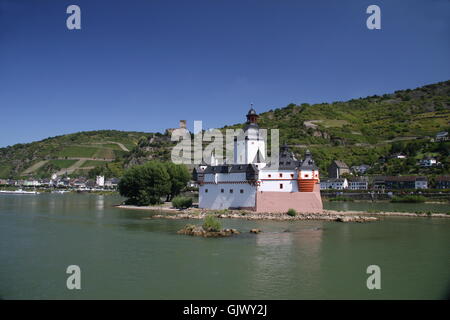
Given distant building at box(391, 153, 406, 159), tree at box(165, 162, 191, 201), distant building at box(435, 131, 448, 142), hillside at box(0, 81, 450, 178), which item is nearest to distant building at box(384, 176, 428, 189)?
hillside at box(0, 81, 450, 178)

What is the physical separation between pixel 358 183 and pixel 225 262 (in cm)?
5533

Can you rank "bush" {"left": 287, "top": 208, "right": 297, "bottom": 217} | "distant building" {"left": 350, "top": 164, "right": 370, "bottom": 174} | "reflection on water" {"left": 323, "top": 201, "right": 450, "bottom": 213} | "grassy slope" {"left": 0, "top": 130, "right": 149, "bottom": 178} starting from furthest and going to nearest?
"grassy slope" {"left": 0, "top": 130, "right": 149, "bottom": 178} → "distant building" {"left": 350, "top": 164, "right": 370, "bottom": 174} → "reflection on water" {"left": 323, "top": 201, "right": 450, "bottom": 213} → "bush" {"left": 287, "top": 208, "right": 297, "bottom": 217}

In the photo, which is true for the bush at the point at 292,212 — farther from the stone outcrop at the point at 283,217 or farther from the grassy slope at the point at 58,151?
the grassy slope at the point at 58,151

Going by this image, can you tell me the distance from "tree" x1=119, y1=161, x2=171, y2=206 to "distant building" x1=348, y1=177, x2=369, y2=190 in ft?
113

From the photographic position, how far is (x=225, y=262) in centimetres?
1631

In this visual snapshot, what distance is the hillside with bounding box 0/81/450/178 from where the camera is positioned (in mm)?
78438

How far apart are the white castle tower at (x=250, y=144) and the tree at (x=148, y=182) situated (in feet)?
35.6

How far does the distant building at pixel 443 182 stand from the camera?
5803 cm

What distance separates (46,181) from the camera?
12531cm

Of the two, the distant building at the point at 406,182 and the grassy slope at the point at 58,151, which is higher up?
the grassy slope at the point at 58,151

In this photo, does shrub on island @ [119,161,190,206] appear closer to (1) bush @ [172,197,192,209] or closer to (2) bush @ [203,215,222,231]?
(1) bush @ [172,197,192,209]

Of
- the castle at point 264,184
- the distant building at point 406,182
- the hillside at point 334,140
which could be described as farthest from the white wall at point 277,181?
the hillside at point 334,140

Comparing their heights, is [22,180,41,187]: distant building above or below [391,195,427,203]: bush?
above

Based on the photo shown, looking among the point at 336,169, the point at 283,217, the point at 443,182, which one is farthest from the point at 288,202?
the point at 336,169
